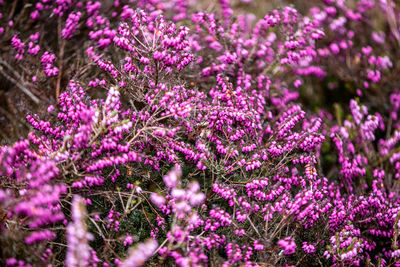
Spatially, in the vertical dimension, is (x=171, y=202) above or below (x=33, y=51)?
below

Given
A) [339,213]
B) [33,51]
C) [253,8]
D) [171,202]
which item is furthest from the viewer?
[253,8]

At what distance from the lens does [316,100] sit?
545 centimetres

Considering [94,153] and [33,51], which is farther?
[33,51]

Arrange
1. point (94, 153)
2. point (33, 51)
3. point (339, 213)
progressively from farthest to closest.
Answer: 1. point (33, 51)
2. point (339, 213)
3. point (94, 153)

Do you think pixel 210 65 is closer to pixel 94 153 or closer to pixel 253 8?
pixel 94 153

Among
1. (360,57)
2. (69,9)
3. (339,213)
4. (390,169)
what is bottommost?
(390,169)

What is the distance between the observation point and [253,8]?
21.7 feet

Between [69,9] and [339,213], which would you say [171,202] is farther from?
[69,9]

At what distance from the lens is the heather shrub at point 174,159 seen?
2225 mm

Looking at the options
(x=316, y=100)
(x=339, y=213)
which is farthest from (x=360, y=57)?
(x=339, y=213)

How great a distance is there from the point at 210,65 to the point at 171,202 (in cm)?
190

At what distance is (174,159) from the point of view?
2.70m

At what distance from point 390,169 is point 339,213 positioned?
1854 mm

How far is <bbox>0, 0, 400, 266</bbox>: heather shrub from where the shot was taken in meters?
2.22
